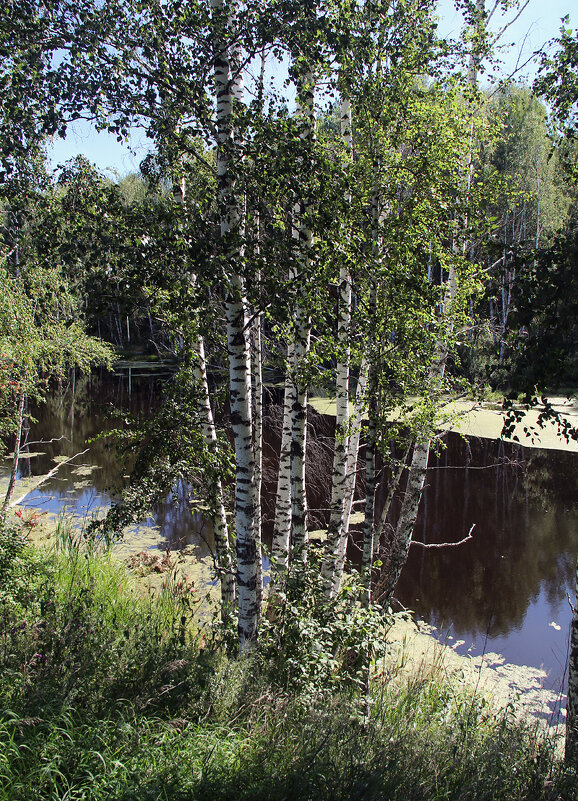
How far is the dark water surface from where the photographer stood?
9.26 m

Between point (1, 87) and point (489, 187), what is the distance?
5001 mm

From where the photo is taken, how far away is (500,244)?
180 inches

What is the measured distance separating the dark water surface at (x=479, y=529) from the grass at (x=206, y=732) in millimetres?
2059

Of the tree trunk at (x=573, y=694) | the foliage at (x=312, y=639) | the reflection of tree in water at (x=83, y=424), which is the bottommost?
the reflection of tree in water at (x=83, y=424)

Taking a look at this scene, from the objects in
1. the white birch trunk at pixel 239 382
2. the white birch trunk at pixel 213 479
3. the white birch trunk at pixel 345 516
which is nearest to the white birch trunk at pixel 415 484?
the white birch trunk at pixel 345 516

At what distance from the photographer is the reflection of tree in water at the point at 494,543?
997 cm

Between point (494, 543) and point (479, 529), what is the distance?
2.35 feet

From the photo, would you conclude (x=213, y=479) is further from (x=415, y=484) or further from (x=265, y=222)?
(x=415, y=484)

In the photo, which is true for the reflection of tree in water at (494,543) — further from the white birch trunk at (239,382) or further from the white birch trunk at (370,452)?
the white birch trunk at (239,382)

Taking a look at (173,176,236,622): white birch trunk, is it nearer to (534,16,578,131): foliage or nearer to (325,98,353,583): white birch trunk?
(325,98,353,583): white birch trunk

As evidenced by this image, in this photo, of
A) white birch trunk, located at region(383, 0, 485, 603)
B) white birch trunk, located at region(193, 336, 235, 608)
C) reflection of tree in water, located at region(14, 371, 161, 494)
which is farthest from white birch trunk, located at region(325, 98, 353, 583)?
reflection of tree in water, located at region(14, 371, 161, 494)

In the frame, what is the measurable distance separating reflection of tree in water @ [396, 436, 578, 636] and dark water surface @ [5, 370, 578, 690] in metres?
0.02

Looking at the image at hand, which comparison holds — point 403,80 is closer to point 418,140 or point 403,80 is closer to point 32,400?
point 418,140

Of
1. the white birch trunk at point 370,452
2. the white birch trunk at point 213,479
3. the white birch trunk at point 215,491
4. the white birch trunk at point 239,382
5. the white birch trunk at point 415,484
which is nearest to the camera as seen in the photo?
the white birch trunk at point 239,382
